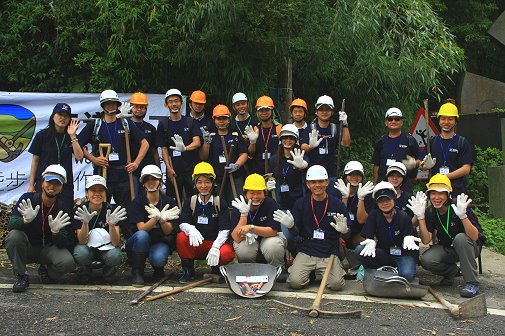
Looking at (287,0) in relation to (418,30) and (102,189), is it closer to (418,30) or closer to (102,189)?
(418,30)

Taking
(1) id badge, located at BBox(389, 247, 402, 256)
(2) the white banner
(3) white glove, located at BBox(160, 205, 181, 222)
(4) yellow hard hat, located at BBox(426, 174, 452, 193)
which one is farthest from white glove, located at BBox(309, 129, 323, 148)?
(2) the white banner

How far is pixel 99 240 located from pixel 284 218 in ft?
6.04

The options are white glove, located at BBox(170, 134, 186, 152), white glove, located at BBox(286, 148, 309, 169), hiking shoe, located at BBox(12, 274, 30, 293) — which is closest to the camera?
hiking shoe, located at BBox(12, 274, 30, 293)

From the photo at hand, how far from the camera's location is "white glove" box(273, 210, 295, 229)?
6.54 m

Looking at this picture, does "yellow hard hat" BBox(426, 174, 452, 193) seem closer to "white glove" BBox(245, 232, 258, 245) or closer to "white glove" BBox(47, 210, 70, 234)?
"white glove" BBox(245, 232, 258, 245)

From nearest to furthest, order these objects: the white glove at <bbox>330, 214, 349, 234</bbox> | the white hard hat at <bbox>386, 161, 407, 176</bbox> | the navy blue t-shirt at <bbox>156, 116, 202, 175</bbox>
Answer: the white glove at <bbox>330, 214, 349, 234</bbox> → the white hard hat at <bbox>386, 161, 407, 176</bbox> → the navy blue t-shirt at <bbox>156, 116, 202, 175</bbox>

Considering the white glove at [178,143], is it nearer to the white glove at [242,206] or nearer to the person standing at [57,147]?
the person standing at [57,147]

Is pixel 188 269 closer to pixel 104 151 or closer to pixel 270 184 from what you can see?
pixel 270 184

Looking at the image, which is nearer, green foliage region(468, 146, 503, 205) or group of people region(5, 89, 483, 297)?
group of people region(5, 89, 483, 297)

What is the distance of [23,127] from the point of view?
9.37m

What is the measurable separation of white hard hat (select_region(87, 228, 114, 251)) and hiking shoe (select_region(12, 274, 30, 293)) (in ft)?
2.19

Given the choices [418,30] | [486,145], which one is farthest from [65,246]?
[486,145]

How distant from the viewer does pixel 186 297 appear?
606cm

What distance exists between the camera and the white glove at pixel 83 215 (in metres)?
6.30
